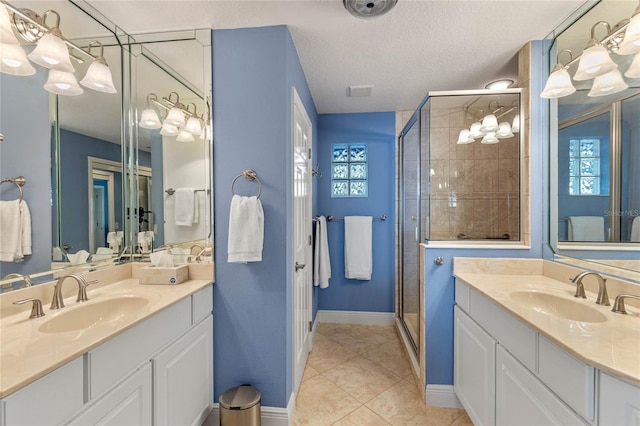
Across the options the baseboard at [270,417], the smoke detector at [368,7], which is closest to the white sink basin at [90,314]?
the baseboard at [270,417]

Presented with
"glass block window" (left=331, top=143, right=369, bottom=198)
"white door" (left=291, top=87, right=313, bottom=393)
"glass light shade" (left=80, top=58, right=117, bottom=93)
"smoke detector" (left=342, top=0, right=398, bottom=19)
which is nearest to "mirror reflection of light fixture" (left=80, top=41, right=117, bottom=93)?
"glass light shade" (left=80, top=58, right=117, bottom=93)

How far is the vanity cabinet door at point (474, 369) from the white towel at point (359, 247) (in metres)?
1.30

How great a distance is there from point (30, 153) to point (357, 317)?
9.68ft

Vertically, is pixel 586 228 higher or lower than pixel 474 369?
higher

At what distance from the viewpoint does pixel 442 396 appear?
187cm

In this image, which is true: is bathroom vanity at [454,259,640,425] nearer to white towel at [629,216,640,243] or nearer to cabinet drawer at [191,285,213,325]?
white towel at [629,216,640,243]

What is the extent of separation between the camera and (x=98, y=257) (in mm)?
1558

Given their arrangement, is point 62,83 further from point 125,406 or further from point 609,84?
point 609,84

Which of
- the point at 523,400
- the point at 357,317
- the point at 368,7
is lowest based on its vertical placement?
the point at 357,317

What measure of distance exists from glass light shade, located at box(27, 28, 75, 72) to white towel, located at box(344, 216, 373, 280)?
8.02 ft

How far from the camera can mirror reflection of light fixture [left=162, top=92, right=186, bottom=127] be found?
69.8 inches

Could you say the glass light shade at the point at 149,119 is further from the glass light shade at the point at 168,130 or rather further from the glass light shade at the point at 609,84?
the glass light shade at the point at 609,84

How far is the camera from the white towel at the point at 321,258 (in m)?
2.86

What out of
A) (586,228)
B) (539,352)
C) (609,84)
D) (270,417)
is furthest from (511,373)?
(609,84)
